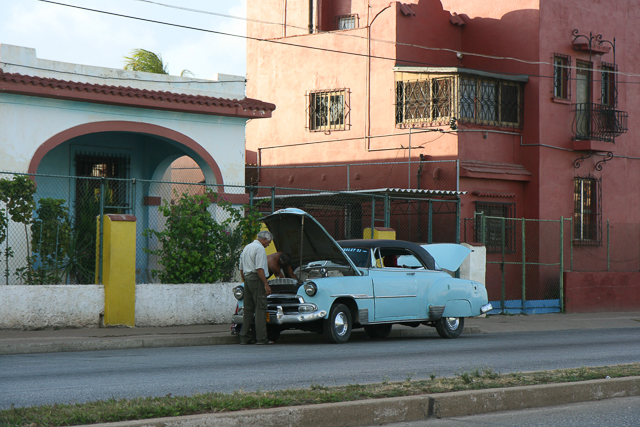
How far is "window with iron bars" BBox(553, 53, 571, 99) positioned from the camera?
24.9 metres

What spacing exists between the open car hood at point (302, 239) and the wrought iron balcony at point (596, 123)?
14542 mm

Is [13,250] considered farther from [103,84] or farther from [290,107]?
[290,107]

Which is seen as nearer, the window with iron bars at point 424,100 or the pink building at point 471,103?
the window with iron bars at point 424,100

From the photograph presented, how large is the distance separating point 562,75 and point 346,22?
7.87m

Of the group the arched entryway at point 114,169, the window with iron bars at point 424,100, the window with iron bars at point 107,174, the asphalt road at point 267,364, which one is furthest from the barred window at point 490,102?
the asphalt road at point 267,364

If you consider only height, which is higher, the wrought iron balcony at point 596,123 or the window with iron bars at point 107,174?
the wrought iron balcony at point 596,123

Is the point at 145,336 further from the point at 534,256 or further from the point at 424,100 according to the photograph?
the point at 534,256

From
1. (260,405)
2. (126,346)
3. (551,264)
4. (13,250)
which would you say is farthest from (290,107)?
(260,405)

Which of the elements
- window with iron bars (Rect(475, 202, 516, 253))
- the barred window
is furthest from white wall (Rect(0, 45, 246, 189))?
window with iron bars (Rect(475, 202, 516, 253))

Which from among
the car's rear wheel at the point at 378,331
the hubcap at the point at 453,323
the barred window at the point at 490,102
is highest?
the barred window at the point at 490,102

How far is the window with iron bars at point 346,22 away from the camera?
28.1 meters

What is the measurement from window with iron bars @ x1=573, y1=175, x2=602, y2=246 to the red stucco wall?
149 centimetres

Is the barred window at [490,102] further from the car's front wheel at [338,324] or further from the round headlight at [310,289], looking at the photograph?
the round headlight at [310,289]

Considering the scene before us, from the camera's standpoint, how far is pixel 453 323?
1491 centimetres
